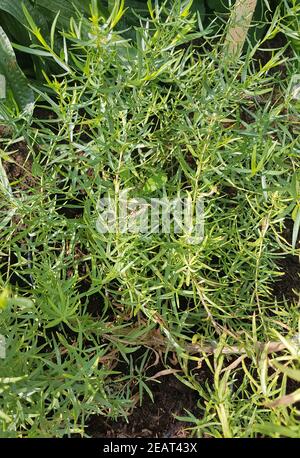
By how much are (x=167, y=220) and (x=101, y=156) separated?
0.15m

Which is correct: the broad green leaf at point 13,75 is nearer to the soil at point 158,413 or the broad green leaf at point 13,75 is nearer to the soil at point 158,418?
the soil at point 158,413

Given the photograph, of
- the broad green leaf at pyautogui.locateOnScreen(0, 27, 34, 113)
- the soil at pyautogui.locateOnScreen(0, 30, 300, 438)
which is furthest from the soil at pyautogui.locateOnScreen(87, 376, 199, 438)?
the broad green leaf at pyautogui.locateOnScreen(0, 27, 34, 113)

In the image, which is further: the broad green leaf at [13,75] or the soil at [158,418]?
the broad green leaf at [13,75]

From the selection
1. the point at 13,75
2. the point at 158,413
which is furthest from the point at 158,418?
the point at 13,75

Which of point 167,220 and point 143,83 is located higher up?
point 143,83

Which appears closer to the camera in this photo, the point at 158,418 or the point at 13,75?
the point at 158,418

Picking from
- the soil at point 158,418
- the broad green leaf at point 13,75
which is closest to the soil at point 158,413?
the soil at point 158,418

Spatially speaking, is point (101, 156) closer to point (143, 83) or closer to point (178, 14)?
point (143, 83)

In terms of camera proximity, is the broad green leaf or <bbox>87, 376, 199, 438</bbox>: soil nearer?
<bbox>87, 376, 199, 438</bbox>: soil

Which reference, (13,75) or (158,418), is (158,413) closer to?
(158,418)

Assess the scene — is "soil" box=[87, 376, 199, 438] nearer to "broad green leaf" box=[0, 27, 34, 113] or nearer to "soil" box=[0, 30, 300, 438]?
"soil" box=[0, 30, 300, 438]

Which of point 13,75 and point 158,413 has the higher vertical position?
point 13,75
